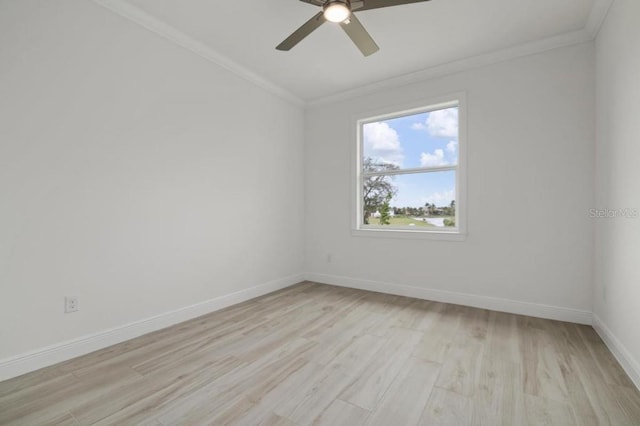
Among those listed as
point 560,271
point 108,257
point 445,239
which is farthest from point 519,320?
point 108,257

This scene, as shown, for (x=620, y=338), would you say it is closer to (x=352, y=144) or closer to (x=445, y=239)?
(x=445, y=239)

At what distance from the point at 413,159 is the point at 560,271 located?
1920 millimetres

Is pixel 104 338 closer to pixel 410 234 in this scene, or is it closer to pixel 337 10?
pixel 337 10

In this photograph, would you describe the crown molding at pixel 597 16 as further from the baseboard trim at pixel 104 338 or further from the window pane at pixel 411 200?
the baseboard trim at pixel 104 338

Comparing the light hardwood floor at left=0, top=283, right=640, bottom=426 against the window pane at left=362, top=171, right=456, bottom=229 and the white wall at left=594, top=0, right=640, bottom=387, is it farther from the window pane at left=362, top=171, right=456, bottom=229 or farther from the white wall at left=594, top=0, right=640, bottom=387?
the window pane at left=362, top=171, right=456, bottom=229

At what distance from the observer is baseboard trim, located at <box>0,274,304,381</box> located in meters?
1.88

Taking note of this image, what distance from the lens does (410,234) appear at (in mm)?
3613

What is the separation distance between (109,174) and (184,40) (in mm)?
1472

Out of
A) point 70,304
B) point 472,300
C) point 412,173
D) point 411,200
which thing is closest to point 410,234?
point 411,200

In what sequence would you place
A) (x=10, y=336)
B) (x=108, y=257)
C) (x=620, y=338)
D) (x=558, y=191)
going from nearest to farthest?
1. (x=10, y=336)
2. (x=620, y=338)
3. (x=108, y=257)
4. (x=558, y=191)

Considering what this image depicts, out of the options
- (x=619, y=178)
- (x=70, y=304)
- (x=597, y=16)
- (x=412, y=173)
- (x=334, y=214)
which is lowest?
(x=70, y=304)

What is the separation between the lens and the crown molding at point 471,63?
2727 mm

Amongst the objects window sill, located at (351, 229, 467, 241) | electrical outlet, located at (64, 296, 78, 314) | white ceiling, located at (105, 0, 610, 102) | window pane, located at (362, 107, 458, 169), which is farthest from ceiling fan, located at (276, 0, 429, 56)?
electrical outlet, located at (64, 296, 78, 314)

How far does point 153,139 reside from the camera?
2592mm
